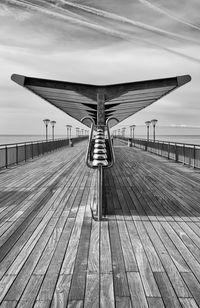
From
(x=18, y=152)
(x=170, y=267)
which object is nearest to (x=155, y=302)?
(x=170, y=267)

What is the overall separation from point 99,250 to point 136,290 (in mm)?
967

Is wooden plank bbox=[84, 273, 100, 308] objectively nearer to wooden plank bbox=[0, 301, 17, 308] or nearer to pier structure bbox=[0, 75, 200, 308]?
pier structure bbox=[0, 75, 200, 308]

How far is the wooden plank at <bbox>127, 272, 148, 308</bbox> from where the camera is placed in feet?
7.91

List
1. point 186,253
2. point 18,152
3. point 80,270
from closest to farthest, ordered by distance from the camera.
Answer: point 80,270
point 186,253
point 18,152

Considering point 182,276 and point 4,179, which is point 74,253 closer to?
point 182,276

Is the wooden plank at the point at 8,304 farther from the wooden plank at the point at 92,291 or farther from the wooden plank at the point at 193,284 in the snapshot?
the wooden plank at the point at 193,284

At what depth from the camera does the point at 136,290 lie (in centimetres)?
261

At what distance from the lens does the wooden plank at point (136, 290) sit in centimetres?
241

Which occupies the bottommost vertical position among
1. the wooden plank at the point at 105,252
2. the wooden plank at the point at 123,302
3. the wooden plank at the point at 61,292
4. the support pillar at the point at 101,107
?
the wooden plank at the point at 123,302

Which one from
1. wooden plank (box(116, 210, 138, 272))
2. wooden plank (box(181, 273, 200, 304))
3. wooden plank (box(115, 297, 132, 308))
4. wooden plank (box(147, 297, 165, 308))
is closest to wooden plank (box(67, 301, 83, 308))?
wooden plank (box(115, 297, 132, 308))

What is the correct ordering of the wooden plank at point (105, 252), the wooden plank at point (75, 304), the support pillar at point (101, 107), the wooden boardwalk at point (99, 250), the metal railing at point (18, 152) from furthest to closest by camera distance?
1. the metal railing at point (18, 152)
2. the support pillar at point (101, 107)
3. the wooden plank at point (105, 252)
4. the wooden boardwalk at point (99, 250)
5. the wooden plank at point (75, 304)

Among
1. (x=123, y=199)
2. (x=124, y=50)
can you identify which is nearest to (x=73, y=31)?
(x=124, y=50)

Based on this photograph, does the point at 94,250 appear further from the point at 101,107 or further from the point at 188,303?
the point at 101,107

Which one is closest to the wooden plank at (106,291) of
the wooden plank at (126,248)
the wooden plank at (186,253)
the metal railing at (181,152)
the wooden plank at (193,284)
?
the wooden plank at (126,248)
